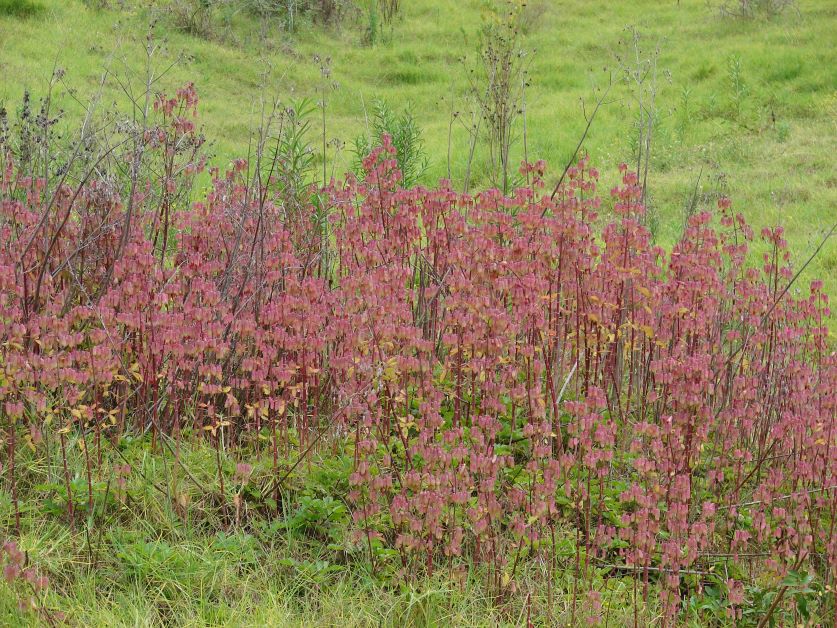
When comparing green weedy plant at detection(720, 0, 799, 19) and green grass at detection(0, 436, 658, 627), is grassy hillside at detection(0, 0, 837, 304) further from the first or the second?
green grass at detection(0, 436, 658, 627)

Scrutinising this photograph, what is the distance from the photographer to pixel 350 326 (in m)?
3.52

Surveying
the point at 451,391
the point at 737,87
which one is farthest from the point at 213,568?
the point at 737,87

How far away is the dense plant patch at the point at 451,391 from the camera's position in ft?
10.6

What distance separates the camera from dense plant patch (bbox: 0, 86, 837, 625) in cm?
324

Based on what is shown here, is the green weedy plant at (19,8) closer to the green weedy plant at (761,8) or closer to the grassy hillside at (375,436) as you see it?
the grassy hillside at (375,436)

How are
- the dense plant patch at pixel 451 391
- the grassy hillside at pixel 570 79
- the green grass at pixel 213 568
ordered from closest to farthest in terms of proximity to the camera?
the green grass at pixel 213 568
the dense plant patch at pixel 451 391
the grassy hillside at pixel 570 79

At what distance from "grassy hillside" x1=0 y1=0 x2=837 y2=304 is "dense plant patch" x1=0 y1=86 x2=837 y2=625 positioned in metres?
3.95

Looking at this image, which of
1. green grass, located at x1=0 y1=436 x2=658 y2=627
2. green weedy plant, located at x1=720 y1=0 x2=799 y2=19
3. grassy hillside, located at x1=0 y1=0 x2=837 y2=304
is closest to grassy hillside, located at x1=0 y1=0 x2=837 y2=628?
green grass, located at x1=0 y1=436 x2=658 y2=627

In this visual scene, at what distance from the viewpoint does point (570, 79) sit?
13820 millimetres

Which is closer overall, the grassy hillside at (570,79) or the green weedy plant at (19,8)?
the grassy hillside at (570,79)

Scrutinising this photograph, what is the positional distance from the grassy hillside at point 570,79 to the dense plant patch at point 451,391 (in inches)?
155

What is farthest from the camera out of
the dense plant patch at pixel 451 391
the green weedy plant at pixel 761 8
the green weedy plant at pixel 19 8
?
the green weedy plant at pixel 761 8

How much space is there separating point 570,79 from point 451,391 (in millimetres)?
10717

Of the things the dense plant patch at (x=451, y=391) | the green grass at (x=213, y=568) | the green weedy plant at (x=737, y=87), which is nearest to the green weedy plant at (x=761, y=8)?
the green weedy plant at (x=737, y=87)
